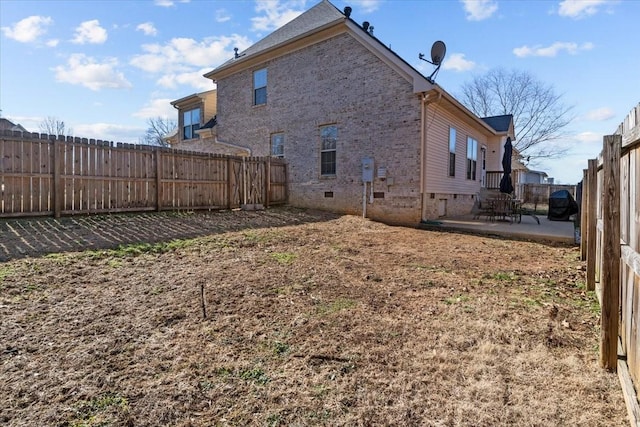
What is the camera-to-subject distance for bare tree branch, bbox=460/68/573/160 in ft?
94.5

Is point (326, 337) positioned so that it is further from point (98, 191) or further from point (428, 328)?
point (98, 191)

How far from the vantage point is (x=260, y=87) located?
14.6 metres

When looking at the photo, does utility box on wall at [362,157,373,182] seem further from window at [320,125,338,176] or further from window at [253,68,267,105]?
window at [253,68,267,105]

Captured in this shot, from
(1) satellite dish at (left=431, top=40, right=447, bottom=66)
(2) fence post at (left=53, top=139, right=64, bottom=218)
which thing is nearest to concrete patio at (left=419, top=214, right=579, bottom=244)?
(1) satellite dish at (left=431, top=40, right=447, bottom=66)

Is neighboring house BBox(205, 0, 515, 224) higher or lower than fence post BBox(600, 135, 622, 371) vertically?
higher

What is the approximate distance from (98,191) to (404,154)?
8596 mm

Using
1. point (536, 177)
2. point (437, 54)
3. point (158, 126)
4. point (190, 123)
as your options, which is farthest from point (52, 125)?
point (536, 177)

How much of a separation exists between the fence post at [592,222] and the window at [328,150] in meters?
8.32

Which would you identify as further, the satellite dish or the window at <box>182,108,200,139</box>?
the window at <box>182,108,200,139</box>

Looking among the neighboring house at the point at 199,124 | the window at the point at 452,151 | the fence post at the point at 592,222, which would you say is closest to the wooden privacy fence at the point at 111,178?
the neighboring house at the point at 199,124

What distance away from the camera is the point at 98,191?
834 centimetres

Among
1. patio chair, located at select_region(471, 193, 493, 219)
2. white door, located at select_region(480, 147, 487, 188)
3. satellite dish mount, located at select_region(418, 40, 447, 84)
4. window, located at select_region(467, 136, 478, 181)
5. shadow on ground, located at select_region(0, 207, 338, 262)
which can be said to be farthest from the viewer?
white door, located at select_region(480, 147, 487, 188)

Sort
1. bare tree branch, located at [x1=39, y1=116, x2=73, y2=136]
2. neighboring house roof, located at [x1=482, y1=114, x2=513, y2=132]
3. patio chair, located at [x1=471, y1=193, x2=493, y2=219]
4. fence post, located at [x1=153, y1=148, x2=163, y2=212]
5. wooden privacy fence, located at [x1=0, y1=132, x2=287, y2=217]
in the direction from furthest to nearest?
bare tree branch, located at [x1=39, y1=116, x2=73, y2=136]
neighboring house roof, located at [x1=482, y1=114, x2=513, y2=132]
patio chair, located at [x1=471, y1=193, x2=493, y2=219]
fence post, located at [x1=153, y1=148, x2=163, y2=212]
wooden privacy fence, located at [x1=0, y1=132, x2=287, y2=217]

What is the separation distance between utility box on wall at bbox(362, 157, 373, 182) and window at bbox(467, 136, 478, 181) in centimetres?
561
